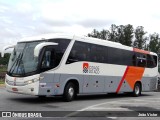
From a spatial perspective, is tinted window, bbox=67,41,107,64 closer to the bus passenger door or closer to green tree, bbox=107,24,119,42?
the bus passenger door

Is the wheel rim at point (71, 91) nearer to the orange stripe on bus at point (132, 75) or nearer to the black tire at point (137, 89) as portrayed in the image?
the orange stripe on bus at point (132, 75)

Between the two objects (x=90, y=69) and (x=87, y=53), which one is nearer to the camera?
(x=87, y=53)

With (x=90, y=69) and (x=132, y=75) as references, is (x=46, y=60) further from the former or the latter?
(x=132, y=75)

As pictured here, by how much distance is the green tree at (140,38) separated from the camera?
8775 centimetres

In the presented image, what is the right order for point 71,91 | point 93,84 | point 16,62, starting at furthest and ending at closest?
point 93,84
point 71,91
point 16,62

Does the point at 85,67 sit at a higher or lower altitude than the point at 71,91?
higher

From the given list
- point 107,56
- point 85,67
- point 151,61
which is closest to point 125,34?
point 151,61

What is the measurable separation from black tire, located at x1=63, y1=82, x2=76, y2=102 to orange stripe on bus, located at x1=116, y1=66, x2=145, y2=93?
5.14 meters

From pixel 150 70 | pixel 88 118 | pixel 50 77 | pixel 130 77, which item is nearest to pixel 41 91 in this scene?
pixel 50 77

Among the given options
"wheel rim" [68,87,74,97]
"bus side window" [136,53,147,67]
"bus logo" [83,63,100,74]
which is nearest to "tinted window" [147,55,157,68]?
"bus side window" [136,53,147,67]

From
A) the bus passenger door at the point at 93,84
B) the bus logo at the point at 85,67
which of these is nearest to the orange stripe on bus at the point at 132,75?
the bus passenger door at the point at 93,84

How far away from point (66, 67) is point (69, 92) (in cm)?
125

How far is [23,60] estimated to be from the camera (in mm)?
16094

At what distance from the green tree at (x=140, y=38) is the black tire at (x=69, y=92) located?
71.2 meters
